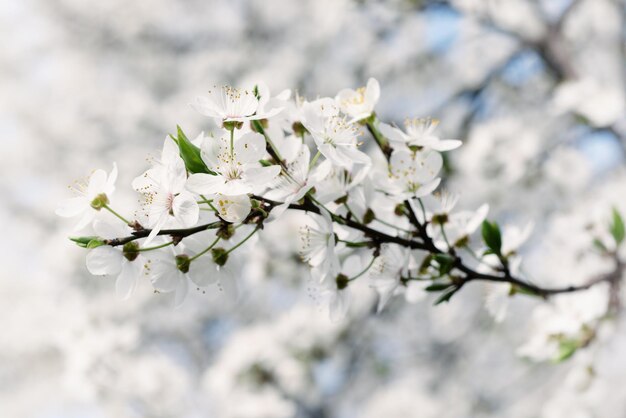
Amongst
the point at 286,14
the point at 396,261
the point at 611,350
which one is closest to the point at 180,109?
the point at 286,14

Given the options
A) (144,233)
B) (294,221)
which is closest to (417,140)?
(144,233)

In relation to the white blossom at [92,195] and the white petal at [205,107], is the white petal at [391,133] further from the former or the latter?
the white blossom at [92,195]

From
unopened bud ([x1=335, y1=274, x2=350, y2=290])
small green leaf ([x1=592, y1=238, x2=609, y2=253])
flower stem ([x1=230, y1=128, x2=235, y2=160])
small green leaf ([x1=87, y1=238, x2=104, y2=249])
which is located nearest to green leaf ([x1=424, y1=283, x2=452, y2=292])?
unopened bud ([x1=335, y1=274, x2=350, y2=290])

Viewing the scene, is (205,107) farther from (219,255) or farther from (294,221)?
(294,221)

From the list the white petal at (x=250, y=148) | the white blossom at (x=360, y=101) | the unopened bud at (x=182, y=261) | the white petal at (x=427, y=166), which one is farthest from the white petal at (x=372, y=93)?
the unopened bud at (x=182, y=261)

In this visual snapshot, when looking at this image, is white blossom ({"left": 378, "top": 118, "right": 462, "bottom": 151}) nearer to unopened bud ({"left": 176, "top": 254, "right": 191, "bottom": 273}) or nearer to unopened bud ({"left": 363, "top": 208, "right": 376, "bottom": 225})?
unopened bud ({"left": 363, "top": 208, "right": 376, "bottom": 225})

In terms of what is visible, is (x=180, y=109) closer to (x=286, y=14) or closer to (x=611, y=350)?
(x=286, y=14)
